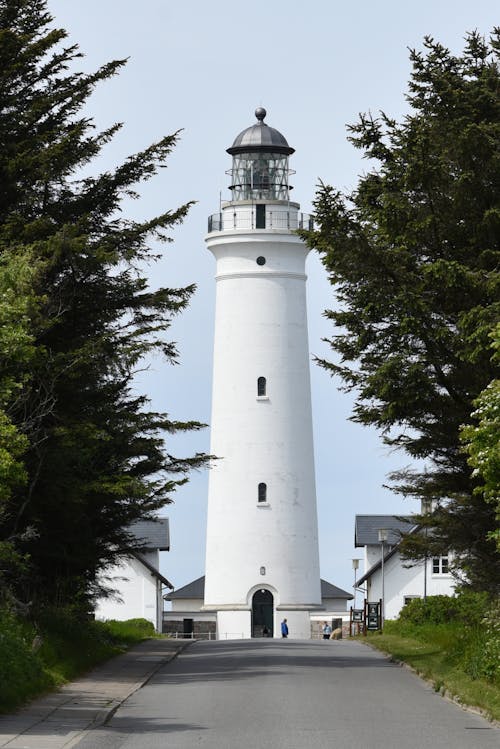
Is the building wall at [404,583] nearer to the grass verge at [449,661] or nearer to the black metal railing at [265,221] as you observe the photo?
the black metal railing at [265,221]

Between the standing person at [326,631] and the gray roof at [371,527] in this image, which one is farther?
the gray roof at [371,527]

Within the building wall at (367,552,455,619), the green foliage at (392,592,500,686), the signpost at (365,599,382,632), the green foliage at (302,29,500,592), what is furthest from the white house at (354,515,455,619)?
the green foliage at (302,29,500,592)

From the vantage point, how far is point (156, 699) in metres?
21.5

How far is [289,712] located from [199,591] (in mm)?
60388

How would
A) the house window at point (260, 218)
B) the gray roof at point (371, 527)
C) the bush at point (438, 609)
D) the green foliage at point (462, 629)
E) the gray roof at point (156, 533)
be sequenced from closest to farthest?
the green foliage at point (462, 629) → the bush at point (438, 609) → the house window at point (260, 218) → the gray roof at point (156, 533) → the gray roof at point (371, 527)

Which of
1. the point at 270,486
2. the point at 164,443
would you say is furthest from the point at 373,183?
the point at 270,486

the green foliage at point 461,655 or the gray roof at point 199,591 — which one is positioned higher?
the gray roof at point 199,591

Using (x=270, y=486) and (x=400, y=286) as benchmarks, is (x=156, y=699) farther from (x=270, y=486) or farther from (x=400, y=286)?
(x=270, y=486)

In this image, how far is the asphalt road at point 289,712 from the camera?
16250 mm

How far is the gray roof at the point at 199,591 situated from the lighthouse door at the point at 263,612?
57.2ft

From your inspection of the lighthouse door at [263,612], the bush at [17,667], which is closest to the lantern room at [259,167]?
the lighthouse door at [263,612]

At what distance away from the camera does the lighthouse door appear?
Answer: 2400 inches

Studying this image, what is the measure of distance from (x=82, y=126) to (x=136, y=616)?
4532 cm

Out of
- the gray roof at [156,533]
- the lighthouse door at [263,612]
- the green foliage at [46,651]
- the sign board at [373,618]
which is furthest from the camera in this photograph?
the gray roof at [156,533]
